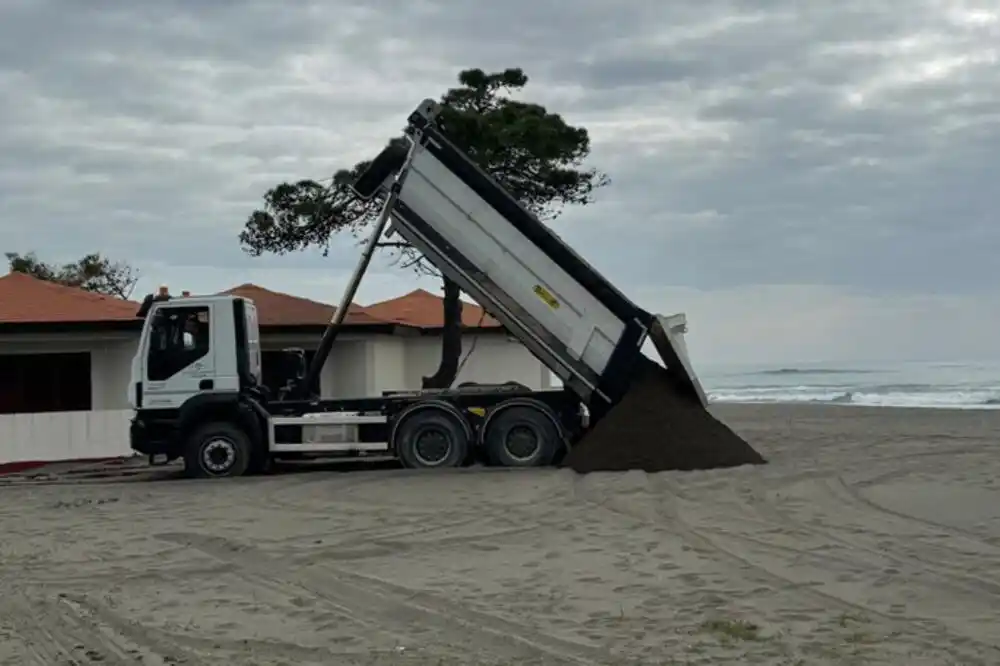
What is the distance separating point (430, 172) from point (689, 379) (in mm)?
5025

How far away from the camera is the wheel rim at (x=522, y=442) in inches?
704

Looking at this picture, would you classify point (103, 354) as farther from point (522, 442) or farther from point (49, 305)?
point (522, 442)

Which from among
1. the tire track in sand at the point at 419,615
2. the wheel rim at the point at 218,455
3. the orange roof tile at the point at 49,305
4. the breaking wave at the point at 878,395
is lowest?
the tire track in sand at the point at 419,615

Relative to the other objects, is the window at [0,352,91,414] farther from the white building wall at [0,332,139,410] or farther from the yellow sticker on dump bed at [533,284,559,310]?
the yellow sticker on dump bed at [533,284,559,310]

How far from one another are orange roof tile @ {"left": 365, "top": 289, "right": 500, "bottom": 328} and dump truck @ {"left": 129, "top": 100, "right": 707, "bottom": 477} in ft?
45.4

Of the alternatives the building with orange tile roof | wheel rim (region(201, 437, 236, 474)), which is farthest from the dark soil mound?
the building with orange tile roof

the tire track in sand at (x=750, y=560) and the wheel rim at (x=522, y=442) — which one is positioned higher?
the wheel rim at (x=522, y=442)

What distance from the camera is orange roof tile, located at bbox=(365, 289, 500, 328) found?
33.4 m

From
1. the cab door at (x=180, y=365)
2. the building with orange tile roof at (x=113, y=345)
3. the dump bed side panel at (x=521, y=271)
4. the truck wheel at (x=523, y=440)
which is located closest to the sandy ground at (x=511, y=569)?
the truck wheel at (x=523, y=440)

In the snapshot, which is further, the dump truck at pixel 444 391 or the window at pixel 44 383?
the window at pixel 44 383

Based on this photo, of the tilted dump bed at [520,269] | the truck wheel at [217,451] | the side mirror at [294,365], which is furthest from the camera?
the side mirror at [294,365]

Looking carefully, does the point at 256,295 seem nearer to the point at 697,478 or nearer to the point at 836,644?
the point at 697,478

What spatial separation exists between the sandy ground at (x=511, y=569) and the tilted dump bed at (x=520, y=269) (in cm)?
183

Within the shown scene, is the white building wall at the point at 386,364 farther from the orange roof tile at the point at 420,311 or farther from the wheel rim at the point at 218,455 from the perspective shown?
the wheel rim at the point at 218,455
